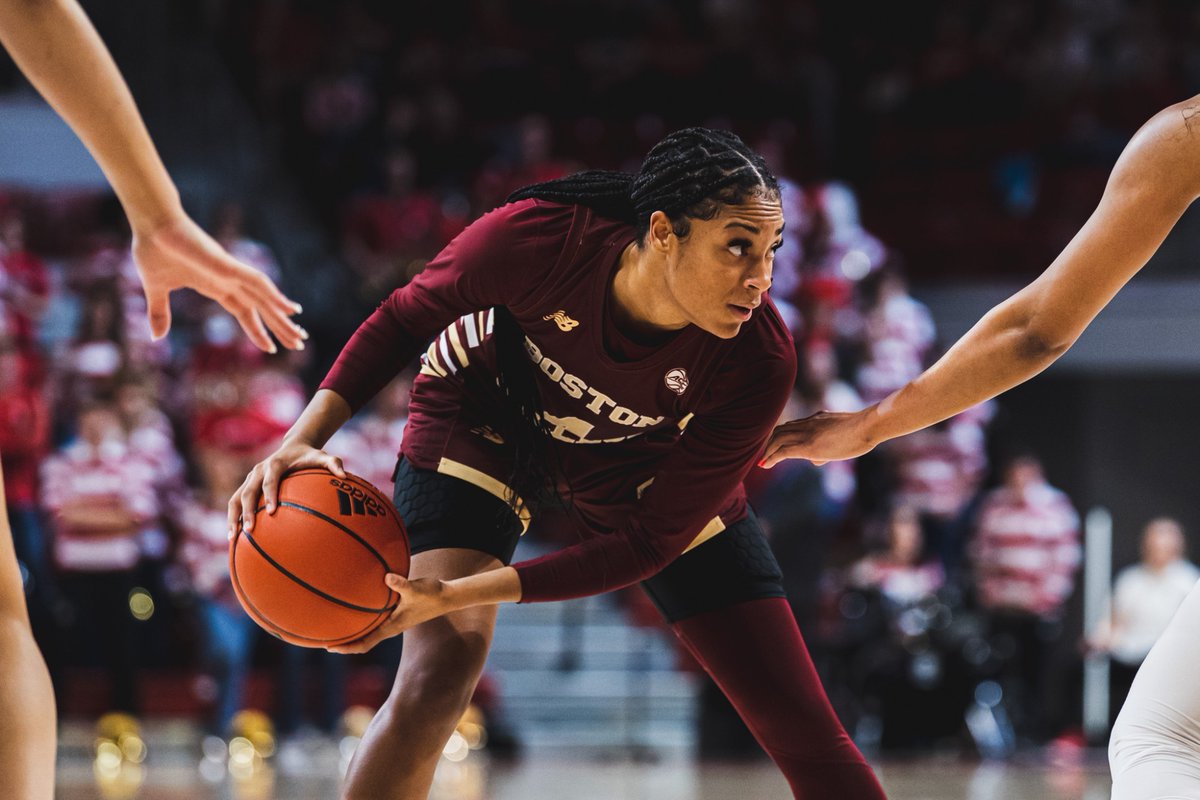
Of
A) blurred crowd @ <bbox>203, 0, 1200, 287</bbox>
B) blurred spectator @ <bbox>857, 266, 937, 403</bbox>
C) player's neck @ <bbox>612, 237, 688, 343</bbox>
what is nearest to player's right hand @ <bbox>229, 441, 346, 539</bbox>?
player's neck @ <bbox>612, 237, 688, 343</bbox>

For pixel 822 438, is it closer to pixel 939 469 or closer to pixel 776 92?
pixel 939 469

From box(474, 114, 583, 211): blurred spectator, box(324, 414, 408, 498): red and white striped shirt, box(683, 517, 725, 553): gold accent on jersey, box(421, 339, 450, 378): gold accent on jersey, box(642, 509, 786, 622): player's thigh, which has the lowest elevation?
box(642, 509, 786, 622): player's thigh

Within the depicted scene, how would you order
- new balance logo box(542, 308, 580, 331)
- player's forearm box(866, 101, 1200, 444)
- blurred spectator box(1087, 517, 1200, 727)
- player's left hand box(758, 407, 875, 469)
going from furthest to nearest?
blurred spectator box(1087, 517, 1200, 727), player's left hand box(758, 407, 875, 469), new balance logo box(542, 308, 580, 331), player's forearm box(866, 101, 1200, 444)

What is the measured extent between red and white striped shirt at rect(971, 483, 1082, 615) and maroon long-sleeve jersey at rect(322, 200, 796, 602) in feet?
22.6

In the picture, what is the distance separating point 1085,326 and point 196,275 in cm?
158

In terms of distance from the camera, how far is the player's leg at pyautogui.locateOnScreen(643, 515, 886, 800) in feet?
10.2

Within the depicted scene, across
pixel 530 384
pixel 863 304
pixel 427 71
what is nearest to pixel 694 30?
pixel 427 71

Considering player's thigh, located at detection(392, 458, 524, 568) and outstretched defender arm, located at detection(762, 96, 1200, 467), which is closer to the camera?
→ outstretched defender arm, located at detection(762, 96, 1200, 467)

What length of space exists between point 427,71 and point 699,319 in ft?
36.9

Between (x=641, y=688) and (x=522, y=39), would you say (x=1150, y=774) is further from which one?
(x=522, y=39)

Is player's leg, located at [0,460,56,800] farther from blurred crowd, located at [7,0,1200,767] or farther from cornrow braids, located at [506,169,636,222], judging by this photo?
blurred crowd, located at [7,0,1200,767]

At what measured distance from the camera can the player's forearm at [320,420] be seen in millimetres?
2910

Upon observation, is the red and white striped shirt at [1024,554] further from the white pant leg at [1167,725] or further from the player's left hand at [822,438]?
the white pant leg at [1167,725]

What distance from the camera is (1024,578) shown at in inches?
378
